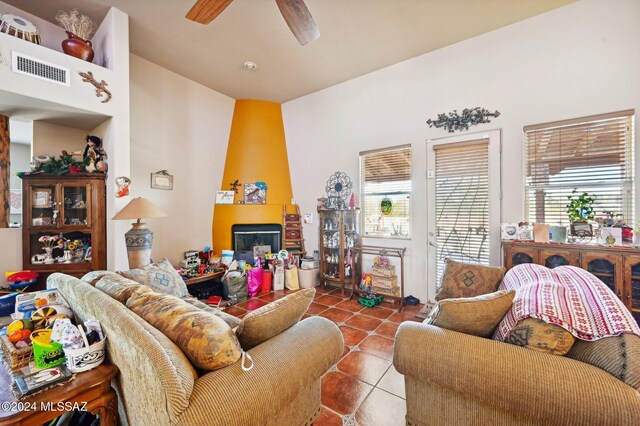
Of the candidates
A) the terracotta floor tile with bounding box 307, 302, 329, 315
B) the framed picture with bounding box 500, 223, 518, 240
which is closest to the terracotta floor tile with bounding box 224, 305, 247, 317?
the terracotta floor tile with bounding box 307, 302, 329, 315

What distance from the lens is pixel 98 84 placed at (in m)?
2.52

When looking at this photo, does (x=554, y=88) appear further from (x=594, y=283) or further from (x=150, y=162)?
(x=150, y=162)

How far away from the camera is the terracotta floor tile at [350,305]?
10.9ft

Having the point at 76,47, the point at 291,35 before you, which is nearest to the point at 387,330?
the point at 291,35

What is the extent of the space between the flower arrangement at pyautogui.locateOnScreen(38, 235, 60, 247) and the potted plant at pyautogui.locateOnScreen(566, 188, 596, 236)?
5.36m

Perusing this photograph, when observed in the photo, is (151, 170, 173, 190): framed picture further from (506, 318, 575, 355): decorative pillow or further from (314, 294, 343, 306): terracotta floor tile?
(506, 318, 575, 355): decorative pillow

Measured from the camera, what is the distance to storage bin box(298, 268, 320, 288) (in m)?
4.17

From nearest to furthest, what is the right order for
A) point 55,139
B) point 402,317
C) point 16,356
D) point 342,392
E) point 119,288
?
point 16,356 < point 119,288 < point 342,392 < point 55,139 < point 402,317

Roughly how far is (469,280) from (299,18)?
2.66m

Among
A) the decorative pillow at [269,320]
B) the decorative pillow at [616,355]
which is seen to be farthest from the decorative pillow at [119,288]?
the decorative pillow at [616,355]

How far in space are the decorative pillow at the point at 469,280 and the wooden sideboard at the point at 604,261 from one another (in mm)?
599

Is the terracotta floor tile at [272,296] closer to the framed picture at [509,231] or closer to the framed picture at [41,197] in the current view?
the framed picture at [41,197]

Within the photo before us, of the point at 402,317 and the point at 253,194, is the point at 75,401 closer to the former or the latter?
the point at 402,317

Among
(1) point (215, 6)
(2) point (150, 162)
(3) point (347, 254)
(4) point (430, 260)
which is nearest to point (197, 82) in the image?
(2) point (150, 162)
